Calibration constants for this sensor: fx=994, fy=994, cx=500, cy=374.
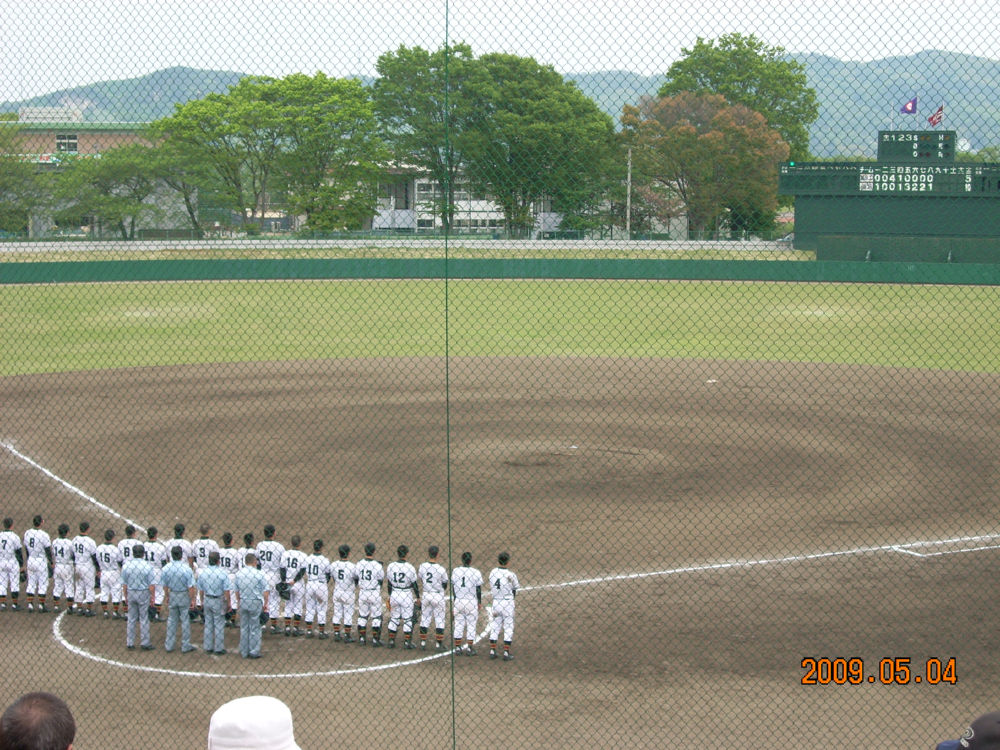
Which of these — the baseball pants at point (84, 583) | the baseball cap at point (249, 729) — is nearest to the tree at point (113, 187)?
the baseball pants at point (84, 583)

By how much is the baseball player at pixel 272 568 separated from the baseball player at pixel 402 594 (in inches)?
53.6

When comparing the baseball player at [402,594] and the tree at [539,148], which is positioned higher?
the tree at [539,148]

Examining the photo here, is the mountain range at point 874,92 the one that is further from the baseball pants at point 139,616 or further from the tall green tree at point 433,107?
the baseball pants at point 139,616

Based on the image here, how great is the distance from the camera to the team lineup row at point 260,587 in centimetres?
977

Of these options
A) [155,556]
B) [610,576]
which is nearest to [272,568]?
[155,556]

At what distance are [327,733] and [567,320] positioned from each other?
22.6m

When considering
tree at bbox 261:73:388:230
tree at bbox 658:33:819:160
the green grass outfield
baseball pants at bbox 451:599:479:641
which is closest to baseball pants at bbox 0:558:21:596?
baseball pants at bbox 451:599:479:641

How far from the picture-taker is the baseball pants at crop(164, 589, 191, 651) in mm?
9930

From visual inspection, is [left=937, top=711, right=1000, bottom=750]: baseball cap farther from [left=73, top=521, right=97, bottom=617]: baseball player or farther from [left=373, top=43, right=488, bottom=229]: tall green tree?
[left=73, top=521, right=97, bottom=617]: baseball player

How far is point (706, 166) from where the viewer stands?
9203 millimetres

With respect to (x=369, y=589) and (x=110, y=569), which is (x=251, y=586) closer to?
(x=369, y=589)

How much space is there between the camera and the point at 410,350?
93.8ft

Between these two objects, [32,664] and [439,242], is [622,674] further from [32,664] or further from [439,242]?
[32,664]

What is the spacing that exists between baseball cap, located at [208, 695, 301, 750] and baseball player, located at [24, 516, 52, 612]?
8.94 m
